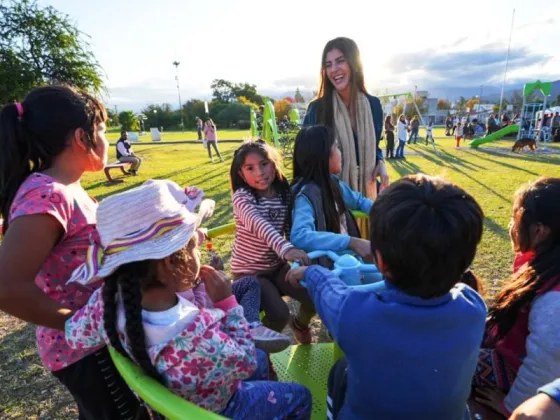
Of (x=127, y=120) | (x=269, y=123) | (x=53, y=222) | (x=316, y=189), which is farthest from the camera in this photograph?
(x=127, y=120)

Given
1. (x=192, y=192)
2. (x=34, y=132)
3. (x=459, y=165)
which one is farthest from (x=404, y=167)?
(x=34, y=132)

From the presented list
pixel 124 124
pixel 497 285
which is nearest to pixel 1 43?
pixel 497 285

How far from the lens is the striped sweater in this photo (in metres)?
2.24

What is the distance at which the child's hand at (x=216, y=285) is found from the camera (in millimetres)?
1487

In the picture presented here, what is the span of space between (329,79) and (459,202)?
2.03m

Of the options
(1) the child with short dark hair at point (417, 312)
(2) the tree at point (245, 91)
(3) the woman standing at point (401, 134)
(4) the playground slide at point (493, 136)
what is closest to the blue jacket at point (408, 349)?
(1) the child with short dark hair at point (417, 312)

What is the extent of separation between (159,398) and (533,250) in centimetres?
164

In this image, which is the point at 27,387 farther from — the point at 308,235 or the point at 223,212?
the point at 223,212

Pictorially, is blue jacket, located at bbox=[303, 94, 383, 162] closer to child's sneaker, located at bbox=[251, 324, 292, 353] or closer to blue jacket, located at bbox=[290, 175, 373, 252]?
blue jacket, located at bbox=[290, 175, 373, 252]

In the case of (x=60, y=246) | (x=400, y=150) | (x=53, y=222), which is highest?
(x=53, y=222)

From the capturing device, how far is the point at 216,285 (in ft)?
4.89

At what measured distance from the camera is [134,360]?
4.05ft

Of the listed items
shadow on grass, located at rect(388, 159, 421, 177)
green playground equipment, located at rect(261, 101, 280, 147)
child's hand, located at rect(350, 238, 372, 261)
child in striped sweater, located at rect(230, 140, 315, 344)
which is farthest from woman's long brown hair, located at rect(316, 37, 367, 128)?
green playground equipment, located at rect(261, 101, 280, 147)

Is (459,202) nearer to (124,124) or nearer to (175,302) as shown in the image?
(175,302)
